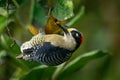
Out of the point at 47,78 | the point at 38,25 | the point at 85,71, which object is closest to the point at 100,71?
the point at 85,71

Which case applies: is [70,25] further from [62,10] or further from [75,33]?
[62,10]

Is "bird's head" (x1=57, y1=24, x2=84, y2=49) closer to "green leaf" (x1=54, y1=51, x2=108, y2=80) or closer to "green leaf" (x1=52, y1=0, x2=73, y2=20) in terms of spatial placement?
"green leaf" (x1=52, y1=0, x2=73, y2=20)

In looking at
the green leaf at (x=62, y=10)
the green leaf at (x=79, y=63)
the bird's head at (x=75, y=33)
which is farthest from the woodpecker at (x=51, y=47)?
the green leaf at (x=79, y=63)

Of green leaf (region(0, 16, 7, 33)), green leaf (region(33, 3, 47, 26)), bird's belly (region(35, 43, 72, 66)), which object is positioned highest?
green leaf (region(33, 3, 47, 26))

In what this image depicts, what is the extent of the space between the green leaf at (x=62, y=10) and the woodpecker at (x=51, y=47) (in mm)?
109

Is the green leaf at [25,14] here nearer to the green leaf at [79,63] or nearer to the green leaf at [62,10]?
the green leaf at [62,10]

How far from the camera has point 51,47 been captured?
1.82 m

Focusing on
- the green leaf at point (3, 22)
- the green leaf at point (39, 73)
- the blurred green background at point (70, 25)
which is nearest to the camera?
the blurred green background at point (70, 25)

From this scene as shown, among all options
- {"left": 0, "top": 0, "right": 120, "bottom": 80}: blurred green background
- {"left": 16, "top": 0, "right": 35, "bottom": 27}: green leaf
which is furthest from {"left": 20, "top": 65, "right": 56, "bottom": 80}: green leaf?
{"left": 16, "top": 0, "right": 35, "bottom": 27}: green leaf

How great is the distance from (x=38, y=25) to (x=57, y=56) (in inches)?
11.1

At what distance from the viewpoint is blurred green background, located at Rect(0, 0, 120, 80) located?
1567 millimetres

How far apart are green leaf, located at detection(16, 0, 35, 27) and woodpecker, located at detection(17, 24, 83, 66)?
1.10ft

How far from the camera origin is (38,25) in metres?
1.55

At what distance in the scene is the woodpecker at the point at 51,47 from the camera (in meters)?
1.79
